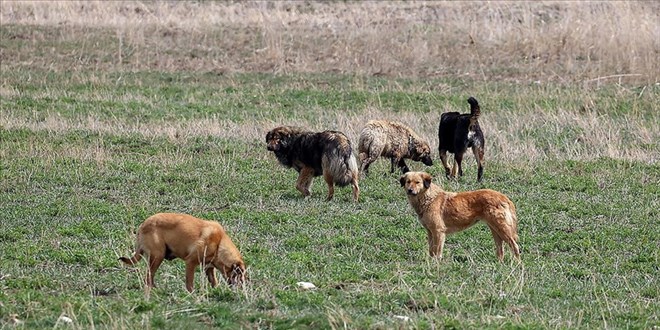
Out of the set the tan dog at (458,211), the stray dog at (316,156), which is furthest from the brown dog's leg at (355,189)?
the tan dog at (458,211)

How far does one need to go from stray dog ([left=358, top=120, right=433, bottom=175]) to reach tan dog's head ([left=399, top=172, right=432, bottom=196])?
4251 millimetres

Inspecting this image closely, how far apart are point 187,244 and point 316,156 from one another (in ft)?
18.2

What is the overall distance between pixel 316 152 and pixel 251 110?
667 centimetres

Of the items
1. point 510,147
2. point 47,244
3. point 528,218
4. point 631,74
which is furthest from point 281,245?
point 631,74

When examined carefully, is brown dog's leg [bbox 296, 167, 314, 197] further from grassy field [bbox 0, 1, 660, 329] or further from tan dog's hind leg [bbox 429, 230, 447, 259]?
tan dog's hind leg [bbox 429, 230, 447, 259]

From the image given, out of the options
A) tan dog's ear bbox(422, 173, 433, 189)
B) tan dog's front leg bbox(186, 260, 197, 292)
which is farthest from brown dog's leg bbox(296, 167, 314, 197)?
tan dog's front leg bbox(186, 260, 197, 292)

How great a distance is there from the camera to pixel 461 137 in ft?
49.2

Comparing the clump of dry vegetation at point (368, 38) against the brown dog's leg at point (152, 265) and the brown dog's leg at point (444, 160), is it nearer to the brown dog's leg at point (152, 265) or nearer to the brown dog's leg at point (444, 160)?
the brown dog's leg at point (444, 160)

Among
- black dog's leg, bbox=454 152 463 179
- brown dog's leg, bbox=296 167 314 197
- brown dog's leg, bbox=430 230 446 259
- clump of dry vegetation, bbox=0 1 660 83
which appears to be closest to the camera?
brown dog's leg, bbox=430 230 446 259

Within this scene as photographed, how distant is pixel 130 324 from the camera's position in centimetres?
752

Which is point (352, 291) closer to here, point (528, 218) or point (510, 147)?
point (528, 218)

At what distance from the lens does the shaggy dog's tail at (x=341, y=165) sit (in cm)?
1365

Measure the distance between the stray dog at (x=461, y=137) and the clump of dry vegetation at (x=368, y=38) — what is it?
8.94 metres

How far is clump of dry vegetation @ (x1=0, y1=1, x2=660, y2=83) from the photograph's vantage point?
82.3 ft
